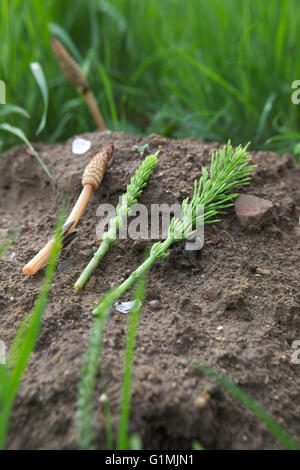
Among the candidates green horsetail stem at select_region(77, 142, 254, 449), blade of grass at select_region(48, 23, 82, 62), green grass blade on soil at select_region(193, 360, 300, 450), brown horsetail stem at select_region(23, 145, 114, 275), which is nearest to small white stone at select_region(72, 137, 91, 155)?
brown horsetail stem at select_region(23, 145, 114, 275)

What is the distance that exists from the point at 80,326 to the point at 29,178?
3.29 feet

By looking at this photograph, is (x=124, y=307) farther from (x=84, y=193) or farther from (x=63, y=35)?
(x=63, y=35)

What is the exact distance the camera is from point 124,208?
154cm

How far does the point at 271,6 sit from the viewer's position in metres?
2.70

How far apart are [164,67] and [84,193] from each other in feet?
5.46

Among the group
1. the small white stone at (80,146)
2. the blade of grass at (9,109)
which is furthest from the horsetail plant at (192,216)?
the blade of grass at (9,109)

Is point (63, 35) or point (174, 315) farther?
point (63, 35)

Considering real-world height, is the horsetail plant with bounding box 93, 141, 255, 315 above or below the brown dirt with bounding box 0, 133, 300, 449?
above

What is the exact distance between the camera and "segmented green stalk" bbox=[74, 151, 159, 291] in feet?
4.80

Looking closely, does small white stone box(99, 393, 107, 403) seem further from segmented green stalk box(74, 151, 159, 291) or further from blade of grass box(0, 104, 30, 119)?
blade of grass box(0, 104, 30, 119)

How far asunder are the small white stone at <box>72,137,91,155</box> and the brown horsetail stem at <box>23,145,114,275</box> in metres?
0.28

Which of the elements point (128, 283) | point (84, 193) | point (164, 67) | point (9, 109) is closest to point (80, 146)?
point (84, 193)

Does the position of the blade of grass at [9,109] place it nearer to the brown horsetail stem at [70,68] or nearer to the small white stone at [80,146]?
the brown horsetail stem at [70,68]

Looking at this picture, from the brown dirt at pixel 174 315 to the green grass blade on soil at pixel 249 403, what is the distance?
0.02 m
